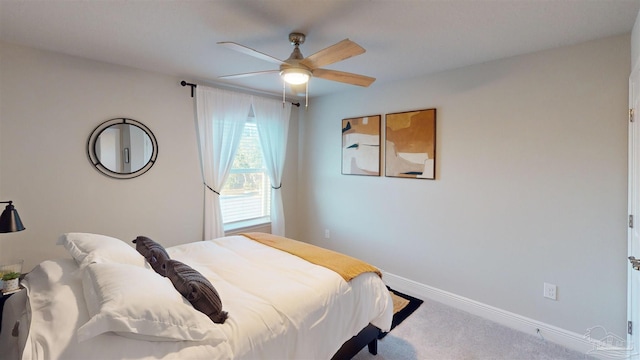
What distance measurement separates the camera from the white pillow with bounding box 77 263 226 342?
111cm

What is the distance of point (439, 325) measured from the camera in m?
2.60

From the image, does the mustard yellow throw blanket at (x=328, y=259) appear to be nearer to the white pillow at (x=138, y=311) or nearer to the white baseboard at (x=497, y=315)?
the white pillow at (x=138, y=311)

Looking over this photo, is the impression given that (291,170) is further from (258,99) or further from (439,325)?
(439,325)

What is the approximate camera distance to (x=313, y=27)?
6.56 ft

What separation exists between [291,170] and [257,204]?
72 centimetres

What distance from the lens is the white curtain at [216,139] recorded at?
3367 millimetres

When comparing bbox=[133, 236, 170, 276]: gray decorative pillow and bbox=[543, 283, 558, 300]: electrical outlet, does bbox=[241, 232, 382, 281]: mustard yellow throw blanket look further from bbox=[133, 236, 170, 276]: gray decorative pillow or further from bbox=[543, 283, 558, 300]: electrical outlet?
bbox=[543, 283, 558, 300]: electrical outlet

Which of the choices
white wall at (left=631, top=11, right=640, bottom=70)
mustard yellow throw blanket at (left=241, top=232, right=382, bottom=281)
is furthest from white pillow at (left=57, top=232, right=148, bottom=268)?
white wall at (left=631, top=11, right=640, bottom=70)

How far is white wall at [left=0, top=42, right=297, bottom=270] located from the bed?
891mm

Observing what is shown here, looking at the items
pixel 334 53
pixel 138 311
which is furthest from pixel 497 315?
pixel 138 311

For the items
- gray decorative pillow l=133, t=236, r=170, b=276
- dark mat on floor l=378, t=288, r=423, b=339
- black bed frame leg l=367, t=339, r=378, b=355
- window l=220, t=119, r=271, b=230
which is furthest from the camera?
window l=220, t=119, r=271, b=230

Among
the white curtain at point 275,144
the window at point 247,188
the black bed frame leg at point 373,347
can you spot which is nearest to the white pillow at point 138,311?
the black bed frame leg at point 373,347

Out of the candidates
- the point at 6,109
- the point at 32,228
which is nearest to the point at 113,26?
the point at 6,109

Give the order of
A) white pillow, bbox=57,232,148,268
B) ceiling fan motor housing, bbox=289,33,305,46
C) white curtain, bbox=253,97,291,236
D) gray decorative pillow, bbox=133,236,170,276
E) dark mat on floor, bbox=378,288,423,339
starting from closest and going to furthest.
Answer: white pillow, bbox=57,232,148,268
gray decorative pillow, bbox=133,236,170,276
ceiling fan motor housing, bbox=289,33,305,46
dark mat on floor, bbox=378,288,423,339
white curtain, bbox=253,97,291,236
